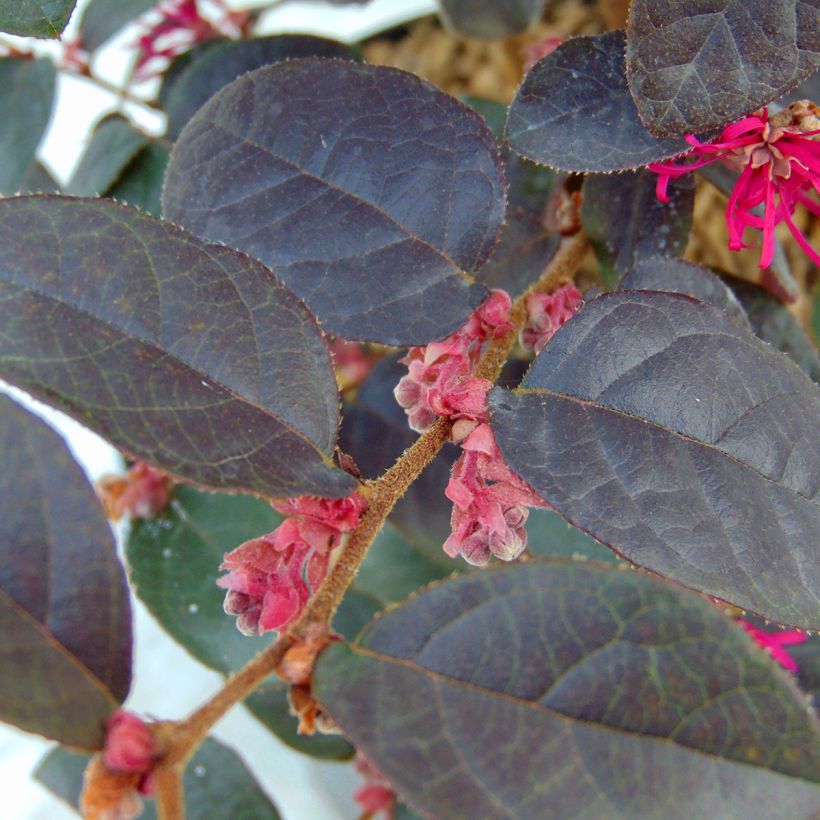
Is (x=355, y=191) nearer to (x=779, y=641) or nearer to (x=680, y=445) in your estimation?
(x=680, y=445)

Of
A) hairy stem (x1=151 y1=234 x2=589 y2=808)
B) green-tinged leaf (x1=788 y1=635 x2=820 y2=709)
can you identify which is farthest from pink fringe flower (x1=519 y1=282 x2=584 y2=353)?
→ green-tinged leaf (x1=788 y1=635 x2=820 y2=709)

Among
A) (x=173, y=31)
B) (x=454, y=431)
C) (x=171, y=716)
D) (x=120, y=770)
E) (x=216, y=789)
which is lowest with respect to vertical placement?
(x=171, y=716)

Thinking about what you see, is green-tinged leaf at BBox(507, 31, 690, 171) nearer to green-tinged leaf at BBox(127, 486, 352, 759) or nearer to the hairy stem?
the hairy stem

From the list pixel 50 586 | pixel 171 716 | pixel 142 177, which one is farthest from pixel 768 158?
pixel 171 716

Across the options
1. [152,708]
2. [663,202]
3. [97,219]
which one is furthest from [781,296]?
[152,708]

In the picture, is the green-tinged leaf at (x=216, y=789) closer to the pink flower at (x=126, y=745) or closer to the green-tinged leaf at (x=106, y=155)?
the pink flower at (x=126, y=745)

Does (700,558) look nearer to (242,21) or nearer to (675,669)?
(675,669)
